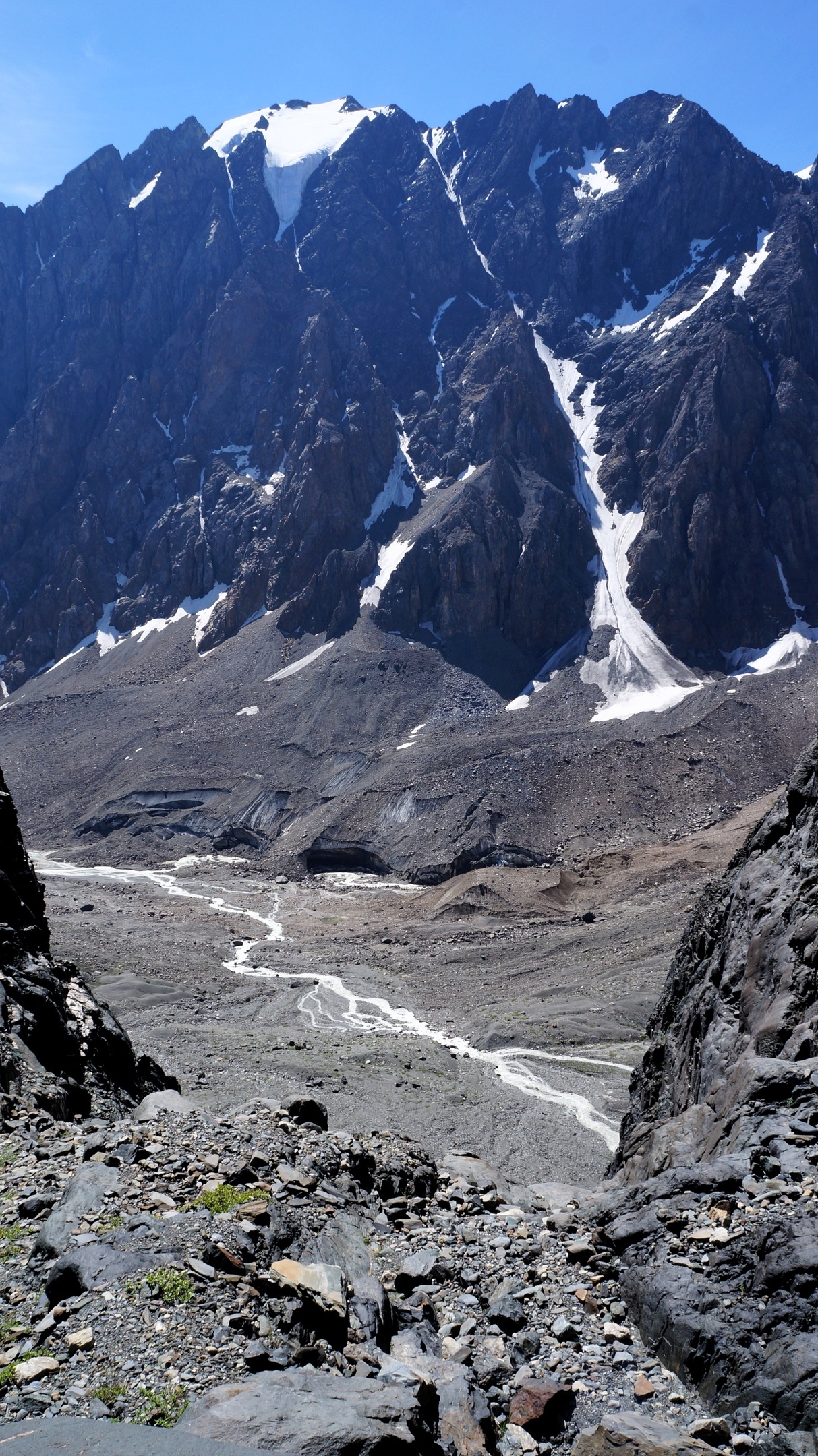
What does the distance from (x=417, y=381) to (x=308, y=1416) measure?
15417 cm

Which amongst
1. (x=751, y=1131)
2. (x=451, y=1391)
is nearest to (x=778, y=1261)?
(x=751, y=1131)

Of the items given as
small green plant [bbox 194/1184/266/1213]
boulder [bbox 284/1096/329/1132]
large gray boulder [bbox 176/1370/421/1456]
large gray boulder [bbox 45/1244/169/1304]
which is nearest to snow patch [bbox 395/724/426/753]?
boulder [bbox 284/1096/329/1132]

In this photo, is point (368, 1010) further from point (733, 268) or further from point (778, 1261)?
point (733, 268)

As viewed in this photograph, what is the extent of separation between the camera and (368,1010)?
42.6m

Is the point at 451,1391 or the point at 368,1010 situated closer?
the point at 451,1391

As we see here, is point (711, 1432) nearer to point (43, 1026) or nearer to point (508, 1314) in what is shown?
point (508, 1314)

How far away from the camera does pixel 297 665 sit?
10912 cm

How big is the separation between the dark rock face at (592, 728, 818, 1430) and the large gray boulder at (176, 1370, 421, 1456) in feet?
10.6

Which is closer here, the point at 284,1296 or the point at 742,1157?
the point at 284,1296

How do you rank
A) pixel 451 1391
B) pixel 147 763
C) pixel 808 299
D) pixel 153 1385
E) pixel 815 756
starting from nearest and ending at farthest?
pixel 153 1385 → pixel 451 1391 → pixel 815 756 → pixel 147 763 → pixel 808 299

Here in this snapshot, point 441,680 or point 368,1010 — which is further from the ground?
point 441,680

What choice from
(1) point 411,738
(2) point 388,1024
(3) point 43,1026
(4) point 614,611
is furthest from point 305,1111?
(4) point 614,611

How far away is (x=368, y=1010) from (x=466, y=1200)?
30090mm

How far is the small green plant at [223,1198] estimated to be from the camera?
31.4ft
